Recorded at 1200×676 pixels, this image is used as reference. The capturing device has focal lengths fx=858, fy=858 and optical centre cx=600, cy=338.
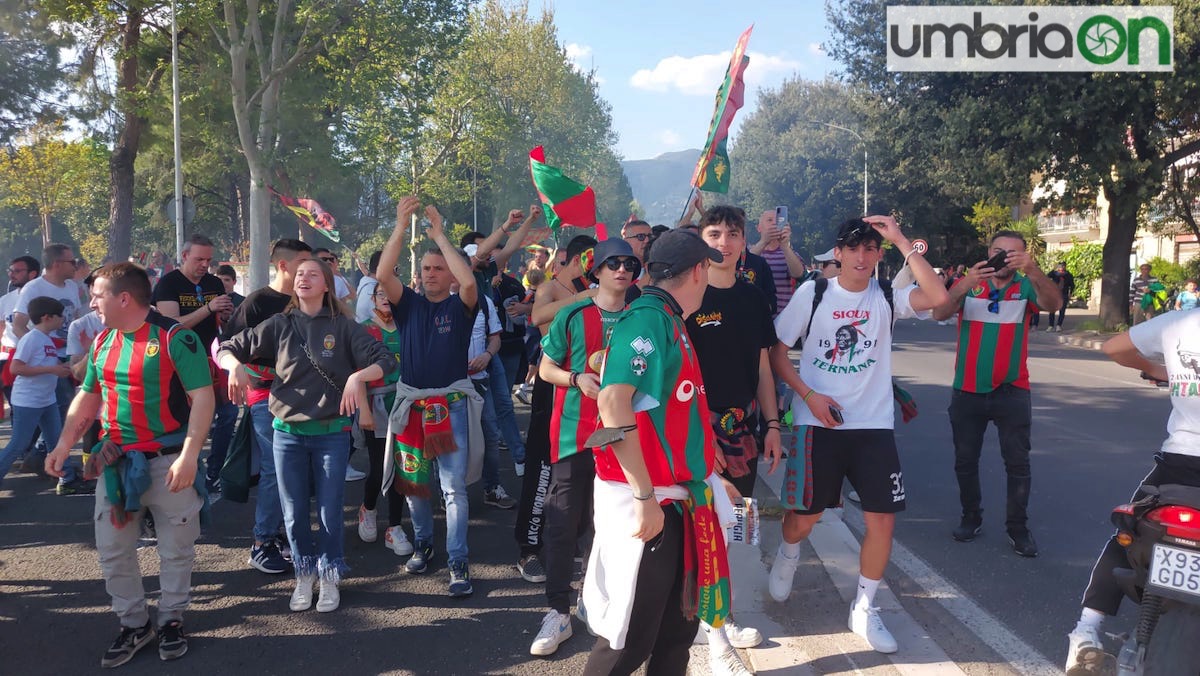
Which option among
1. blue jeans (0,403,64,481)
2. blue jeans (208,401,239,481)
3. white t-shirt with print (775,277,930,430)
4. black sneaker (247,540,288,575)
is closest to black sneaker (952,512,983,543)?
white t-shirt with print (775,277,930,430)

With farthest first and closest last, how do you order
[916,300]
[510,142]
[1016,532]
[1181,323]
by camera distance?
[510,142]
[1016,532]
[916,300]
[1181,323]

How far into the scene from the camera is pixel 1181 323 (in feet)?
10.6

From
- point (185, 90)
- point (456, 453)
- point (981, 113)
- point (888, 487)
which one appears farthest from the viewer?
point (185, 90)

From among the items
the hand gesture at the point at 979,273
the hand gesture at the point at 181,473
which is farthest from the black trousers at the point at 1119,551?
the hand gesture at the point at 181,473

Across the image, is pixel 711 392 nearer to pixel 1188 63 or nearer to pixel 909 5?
pixel 1188 63

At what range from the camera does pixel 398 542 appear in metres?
5.33

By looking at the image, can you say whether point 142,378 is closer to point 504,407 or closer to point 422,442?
point 422,442

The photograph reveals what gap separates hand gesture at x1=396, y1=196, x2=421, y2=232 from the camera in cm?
441

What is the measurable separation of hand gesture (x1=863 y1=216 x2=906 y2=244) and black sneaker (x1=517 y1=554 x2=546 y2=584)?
256cm

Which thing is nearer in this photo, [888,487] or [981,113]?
[888,487]

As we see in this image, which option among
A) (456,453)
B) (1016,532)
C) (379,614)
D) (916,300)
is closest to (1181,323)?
(916,300)

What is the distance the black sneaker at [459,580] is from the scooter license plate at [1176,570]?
311 cm

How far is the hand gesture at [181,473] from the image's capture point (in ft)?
12.5

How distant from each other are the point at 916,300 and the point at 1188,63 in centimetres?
1728
